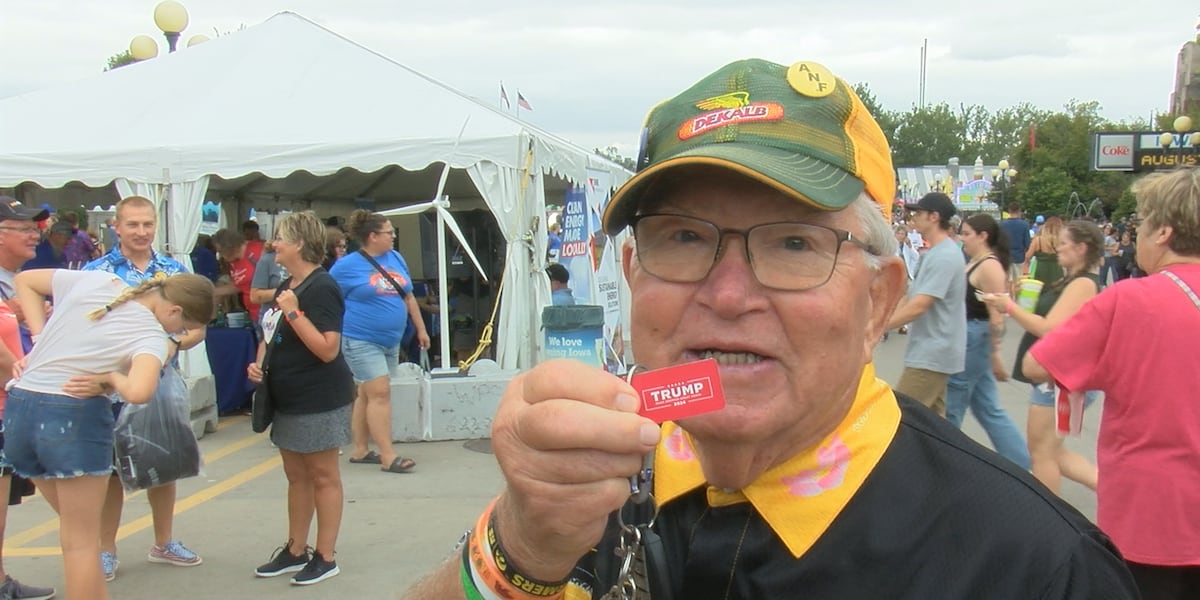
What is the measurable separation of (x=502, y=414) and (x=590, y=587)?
0.43 m

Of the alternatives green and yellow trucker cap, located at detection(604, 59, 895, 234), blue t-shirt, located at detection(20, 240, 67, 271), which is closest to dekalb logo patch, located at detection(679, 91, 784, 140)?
green and yellow trucker cap, located at detection(604, 59, 895, 234)

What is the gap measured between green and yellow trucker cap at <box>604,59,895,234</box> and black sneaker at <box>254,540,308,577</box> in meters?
4.25

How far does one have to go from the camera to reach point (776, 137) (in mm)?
1310

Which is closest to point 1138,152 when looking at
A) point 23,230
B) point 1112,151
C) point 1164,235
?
point 1112,151

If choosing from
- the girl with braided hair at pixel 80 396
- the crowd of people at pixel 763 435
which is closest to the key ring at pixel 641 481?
the crowd of people at pixel 763 435

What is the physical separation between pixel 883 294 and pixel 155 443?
410 centimetres

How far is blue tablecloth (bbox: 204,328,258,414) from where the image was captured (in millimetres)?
9258

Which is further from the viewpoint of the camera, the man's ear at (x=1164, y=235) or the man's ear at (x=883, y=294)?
the man's ear at (x=1164, y=235)

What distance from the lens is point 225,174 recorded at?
8.55 metres

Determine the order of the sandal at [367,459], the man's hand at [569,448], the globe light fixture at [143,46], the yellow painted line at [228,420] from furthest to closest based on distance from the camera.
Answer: the globe light fixture at [143,46]
the yellow painted line at [228,420]
the sandal at [367,459]
the man's hand at [569,448]

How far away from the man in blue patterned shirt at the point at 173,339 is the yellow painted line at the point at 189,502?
0.39 m

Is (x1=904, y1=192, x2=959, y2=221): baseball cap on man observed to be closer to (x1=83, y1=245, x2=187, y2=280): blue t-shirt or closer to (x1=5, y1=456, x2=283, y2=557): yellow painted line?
(x1=83, y1=245, x2=187, y2=280): blue t-shirt

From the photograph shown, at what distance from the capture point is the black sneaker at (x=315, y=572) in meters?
4.89

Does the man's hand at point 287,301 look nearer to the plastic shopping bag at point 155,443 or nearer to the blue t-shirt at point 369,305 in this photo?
the plastic shopping bag at point 155,443
